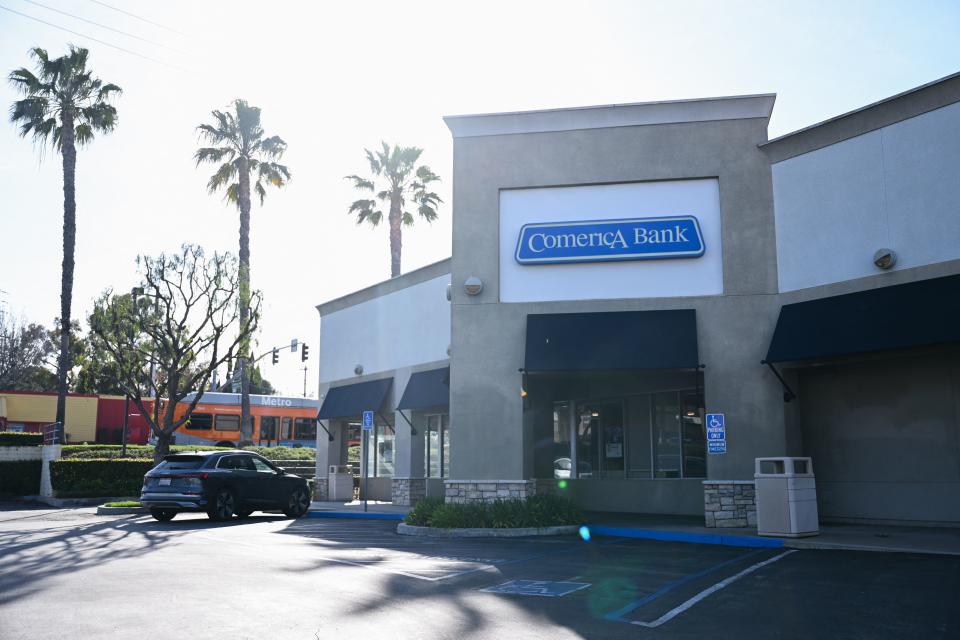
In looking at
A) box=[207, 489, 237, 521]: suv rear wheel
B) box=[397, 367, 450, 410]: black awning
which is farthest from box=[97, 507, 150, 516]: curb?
box=[397, 367, 450, 410]: black awning

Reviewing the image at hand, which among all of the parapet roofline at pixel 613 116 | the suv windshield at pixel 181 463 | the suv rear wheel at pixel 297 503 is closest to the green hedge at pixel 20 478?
the suv windshield at pixel 181 463

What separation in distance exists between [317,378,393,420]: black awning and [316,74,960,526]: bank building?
668 cm

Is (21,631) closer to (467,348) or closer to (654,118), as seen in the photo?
(467,348)

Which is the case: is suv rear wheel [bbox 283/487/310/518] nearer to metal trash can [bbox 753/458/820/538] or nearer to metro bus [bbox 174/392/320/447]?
metal trash can [bbox 753/458/820/538]

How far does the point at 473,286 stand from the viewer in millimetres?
18938

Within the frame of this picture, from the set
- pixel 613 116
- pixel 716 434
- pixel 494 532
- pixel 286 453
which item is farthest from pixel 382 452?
pixel 613 116

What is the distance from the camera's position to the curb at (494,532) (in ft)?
52.8

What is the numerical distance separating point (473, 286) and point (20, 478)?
2054 centimetres

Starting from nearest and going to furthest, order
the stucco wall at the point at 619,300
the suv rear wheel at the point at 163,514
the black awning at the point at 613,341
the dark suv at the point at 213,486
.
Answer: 1. the stucco wall at the point at 619,300
2. the black awning at the point at 613,341
3. the dark suv at the point at 213,486
4. the suv rear wheel at the point at 163,514

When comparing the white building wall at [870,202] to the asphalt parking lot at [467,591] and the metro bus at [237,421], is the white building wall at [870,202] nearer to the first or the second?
the asphalt parking lot at [467,591]

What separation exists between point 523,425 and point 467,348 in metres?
2.15

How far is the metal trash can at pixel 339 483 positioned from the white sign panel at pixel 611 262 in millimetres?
12839

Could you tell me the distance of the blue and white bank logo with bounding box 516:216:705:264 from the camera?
1797cm

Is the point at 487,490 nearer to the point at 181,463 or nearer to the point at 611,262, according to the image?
the point at 611,262
